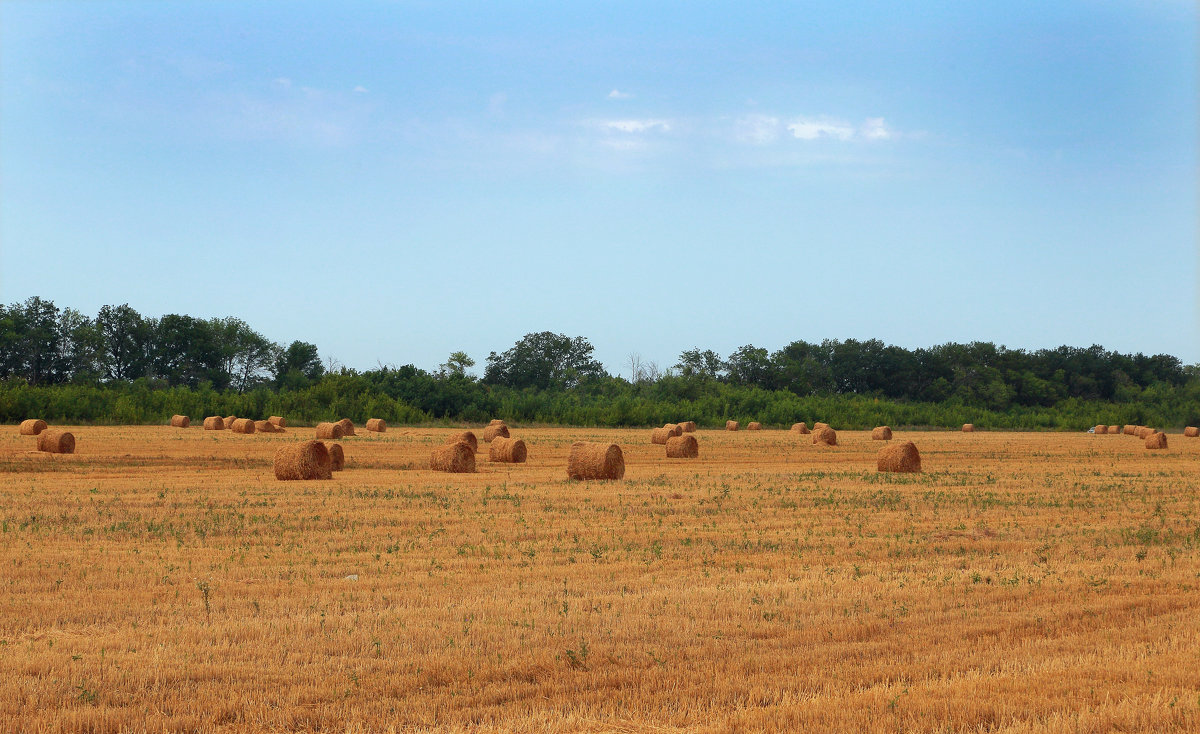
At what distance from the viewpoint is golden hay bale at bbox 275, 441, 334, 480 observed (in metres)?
20.5

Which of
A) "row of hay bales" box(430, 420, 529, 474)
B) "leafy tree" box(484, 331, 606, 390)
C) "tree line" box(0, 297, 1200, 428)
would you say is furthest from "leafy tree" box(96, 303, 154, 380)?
"row of hay bales" box(430, 420, 529, 474)

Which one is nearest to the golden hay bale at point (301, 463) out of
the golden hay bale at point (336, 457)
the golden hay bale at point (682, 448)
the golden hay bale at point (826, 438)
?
the golden hay bale at point (336, 457)

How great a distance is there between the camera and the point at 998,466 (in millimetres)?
27078

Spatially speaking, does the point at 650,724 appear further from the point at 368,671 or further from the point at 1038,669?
the point at 1038,669

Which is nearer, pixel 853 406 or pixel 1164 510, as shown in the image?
pixel 1164 510

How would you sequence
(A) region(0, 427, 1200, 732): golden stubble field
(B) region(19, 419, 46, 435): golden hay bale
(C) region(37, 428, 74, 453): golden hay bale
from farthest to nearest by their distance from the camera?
(B) region(19, 419, 46, 435): golden hay bale → (C) region(37, 428, 74, 453): golden hay bale → (A) region(0, 427, 1200, 732): golden stubble field

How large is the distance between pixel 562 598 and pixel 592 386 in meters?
80.4

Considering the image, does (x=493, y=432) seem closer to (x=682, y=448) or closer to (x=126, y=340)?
(x=682, y=448)

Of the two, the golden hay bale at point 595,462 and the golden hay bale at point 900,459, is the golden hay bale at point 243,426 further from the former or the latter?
the golden hay bale at point 900,459

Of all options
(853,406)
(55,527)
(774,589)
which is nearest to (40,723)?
(774,589)

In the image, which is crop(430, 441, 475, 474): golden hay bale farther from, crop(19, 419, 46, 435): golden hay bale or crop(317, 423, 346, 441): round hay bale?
crop(19, 419, 46, 435): golden hay bale

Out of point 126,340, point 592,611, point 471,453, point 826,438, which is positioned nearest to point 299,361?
point 126,340

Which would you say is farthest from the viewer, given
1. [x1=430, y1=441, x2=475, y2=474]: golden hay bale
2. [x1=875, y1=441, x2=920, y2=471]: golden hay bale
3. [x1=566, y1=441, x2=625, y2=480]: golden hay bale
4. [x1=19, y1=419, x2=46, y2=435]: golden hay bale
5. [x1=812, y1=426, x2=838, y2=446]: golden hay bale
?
[x1=812, y1=426, x2=838, y2=446]: golden hay bale

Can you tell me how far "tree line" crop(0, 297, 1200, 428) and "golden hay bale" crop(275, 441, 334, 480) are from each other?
1272 inches
